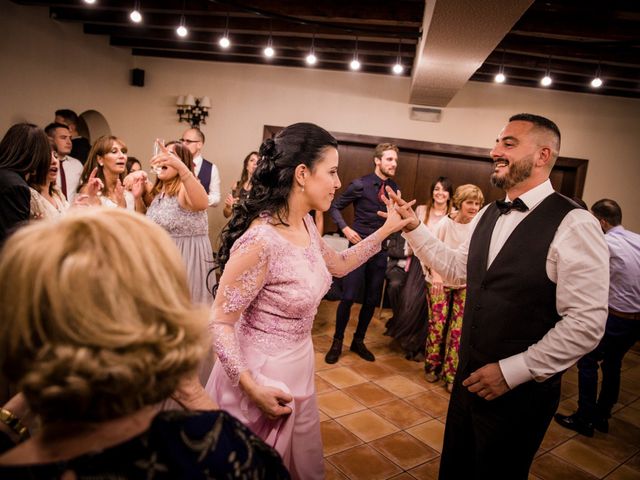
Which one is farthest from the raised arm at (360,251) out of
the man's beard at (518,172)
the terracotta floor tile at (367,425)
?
the terracotta floor tile at (367,425)

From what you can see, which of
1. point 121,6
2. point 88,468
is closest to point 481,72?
point 121,6

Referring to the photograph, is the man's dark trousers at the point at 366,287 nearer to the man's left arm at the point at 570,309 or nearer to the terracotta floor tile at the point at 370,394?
the terracotta floor tile at the point at 370,394

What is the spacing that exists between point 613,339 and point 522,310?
85.0 inches

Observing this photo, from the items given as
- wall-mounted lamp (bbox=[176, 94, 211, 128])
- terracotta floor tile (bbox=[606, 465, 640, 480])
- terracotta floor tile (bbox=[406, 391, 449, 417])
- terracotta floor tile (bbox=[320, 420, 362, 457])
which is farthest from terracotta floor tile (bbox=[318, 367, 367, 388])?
wall-mounted lamp (bbox=[176, 94, 211, 128])

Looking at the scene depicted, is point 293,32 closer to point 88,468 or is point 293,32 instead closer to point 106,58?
point 106,58

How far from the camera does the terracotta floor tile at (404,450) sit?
7.91 feet

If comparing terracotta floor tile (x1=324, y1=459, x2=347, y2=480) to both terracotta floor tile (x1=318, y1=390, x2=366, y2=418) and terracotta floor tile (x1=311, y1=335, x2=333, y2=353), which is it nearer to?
terracotta floor tile (x1=318, y1=390, x2=366, y2=418)

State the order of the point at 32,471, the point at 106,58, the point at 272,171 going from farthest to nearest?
1. the point at 106,58
2. the point at 272,171
3. the point at 32,471

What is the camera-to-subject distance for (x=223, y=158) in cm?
628

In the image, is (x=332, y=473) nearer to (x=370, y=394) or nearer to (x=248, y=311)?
(x=370, y=394)

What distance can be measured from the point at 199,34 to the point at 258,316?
491 cm

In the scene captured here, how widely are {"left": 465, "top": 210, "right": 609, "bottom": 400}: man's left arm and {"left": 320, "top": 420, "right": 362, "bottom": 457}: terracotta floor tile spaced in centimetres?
132

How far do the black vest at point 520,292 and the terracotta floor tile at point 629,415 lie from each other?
2.60 m

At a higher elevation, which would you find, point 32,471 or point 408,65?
point 408,65
